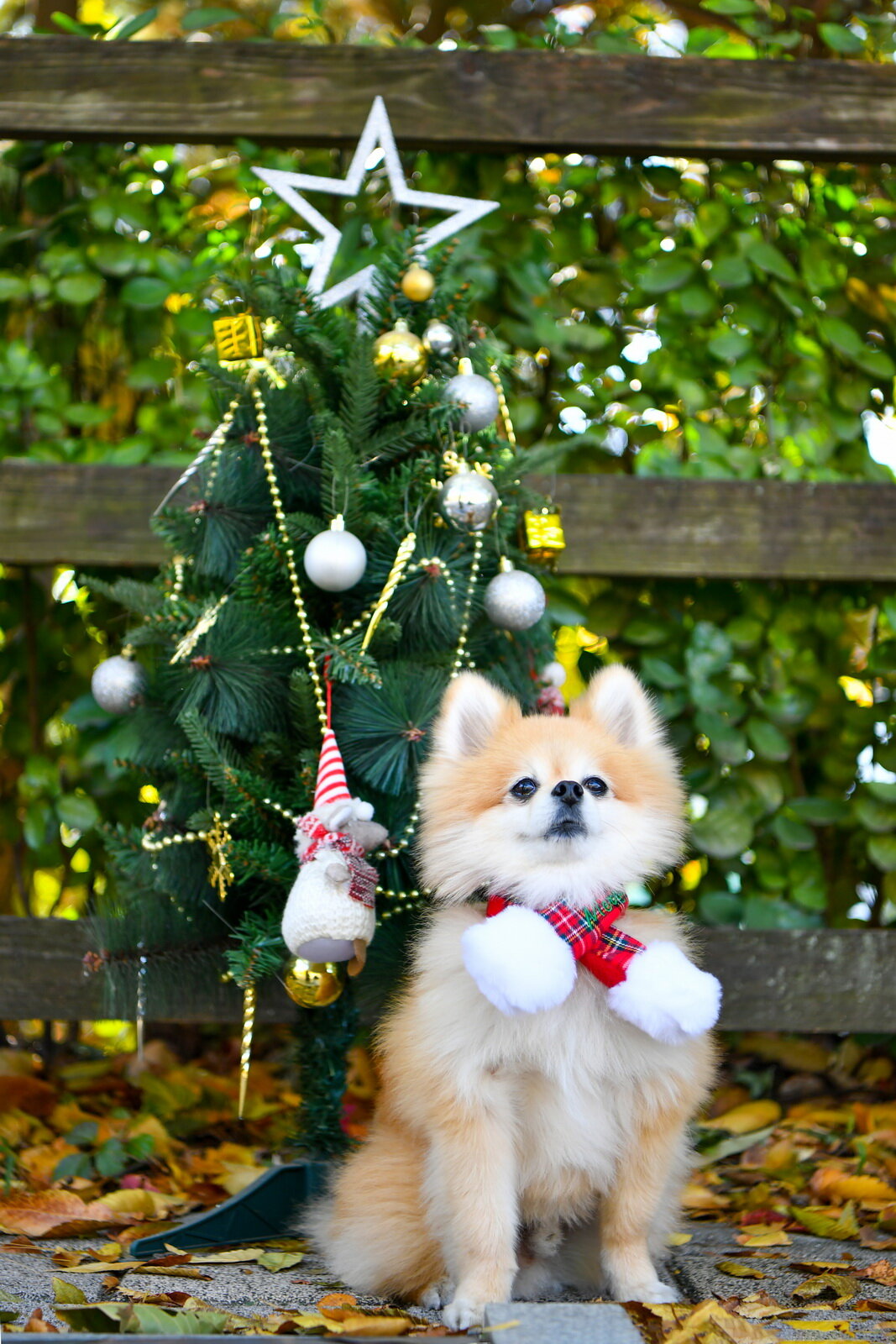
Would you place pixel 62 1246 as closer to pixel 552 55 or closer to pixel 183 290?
pixel 183 290

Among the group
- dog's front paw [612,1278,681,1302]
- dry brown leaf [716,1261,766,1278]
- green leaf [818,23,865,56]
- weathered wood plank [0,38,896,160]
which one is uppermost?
green leaf [818,23,865,56]

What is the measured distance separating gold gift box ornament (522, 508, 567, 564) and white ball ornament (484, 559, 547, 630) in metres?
0.08

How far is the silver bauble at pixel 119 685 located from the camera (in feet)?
6.63

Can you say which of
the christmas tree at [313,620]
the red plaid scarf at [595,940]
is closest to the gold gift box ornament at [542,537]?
Answer: the christmas tree at [313,620]

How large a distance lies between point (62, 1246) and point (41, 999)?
1.97 feet

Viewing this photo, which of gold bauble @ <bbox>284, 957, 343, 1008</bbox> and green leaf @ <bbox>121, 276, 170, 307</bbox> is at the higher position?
green leaf @ <bbox>121, 276, 170, 307</bbox>

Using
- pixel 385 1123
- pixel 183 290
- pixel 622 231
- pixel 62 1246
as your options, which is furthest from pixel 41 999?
pixel 622 231

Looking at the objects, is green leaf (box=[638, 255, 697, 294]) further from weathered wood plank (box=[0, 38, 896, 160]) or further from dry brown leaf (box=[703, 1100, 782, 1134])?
dry brown leaf (box=[703, 1100, 782, 1134])

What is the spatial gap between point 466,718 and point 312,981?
1.52 feet

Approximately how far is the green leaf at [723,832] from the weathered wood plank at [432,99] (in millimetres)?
1355

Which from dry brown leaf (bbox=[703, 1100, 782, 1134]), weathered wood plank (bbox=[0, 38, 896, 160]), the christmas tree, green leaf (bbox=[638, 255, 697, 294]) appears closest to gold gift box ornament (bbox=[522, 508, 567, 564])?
the christmas tree

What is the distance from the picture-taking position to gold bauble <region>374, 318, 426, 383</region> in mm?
1867

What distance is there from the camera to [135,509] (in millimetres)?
2377

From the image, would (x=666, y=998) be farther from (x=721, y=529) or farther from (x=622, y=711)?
(x=721, y=529)
